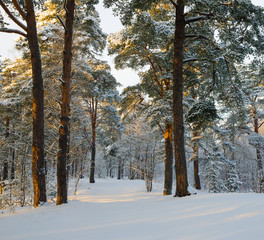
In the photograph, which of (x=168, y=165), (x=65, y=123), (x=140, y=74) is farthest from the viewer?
(x=140, y=74)

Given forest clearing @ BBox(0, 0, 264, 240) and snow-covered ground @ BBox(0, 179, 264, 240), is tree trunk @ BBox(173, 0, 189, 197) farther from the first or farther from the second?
snow-covered ground @ BBox(0, 179, 264, 240)

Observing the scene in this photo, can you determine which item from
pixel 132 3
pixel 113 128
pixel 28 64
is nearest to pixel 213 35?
pixel 132 3

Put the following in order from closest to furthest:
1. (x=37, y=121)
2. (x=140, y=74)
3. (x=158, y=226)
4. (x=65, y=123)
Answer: (x=158, y=226), (x=37, y=121), (x=65, y=123), (x=140, y=74)

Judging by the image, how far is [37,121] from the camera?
577 centimetres

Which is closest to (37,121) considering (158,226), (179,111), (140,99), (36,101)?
(36,101)

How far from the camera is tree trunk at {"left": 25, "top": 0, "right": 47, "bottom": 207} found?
5.59 metres

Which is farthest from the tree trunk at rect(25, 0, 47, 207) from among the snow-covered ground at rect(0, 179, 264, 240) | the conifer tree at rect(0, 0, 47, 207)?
the snow-covered ground at rect(0, 179, 264, 240)

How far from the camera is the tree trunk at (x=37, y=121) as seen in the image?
18.4 ft

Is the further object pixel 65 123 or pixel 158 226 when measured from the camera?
pixel 65 123

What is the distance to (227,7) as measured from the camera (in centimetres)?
567

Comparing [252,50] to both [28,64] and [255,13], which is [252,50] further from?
[28,64]

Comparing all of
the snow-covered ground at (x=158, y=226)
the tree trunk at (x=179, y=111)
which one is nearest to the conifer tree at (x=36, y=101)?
the snow-covered ground at (x=158, y=226)

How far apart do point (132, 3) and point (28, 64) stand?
7106 millimetres

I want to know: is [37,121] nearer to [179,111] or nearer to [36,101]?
[36,101]
